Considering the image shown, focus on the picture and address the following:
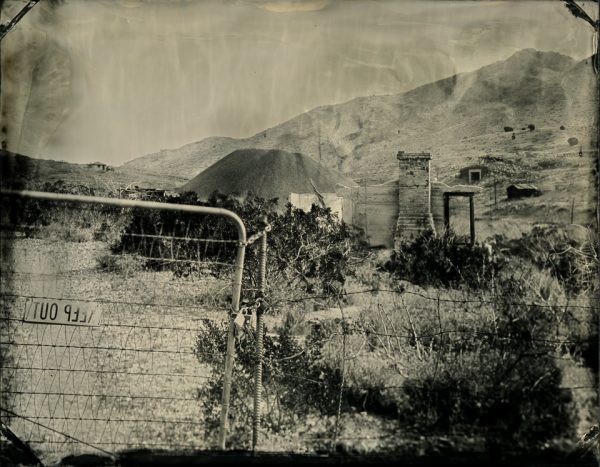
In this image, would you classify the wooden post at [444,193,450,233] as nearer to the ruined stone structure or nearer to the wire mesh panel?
the ruined stone structure

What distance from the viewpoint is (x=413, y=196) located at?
5578mm

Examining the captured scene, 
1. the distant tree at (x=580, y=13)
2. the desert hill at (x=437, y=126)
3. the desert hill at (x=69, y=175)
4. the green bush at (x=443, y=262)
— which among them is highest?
the distant tree at (x=580, y=13)

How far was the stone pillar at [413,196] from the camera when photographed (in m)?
5.54

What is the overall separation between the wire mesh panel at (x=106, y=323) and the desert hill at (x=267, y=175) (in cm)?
46

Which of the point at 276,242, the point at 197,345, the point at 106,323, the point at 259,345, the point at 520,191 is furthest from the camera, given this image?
the point at 276,242

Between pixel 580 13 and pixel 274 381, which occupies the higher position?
pixel 580 13

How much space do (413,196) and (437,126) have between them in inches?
26.9

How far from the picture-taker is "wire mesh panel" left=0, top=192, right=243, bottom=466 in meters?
4.64

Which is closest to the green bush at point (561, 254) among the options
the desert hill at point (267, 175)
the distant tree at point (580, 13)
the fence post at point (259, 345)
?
the distant tree at point (580, 13)

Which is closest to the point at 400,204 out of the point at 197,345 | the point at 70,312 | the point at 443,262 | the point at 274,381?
the point at 443,262

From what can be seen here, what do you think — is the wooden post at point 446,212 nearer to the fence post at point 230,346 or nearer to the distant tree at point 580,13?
the distant tree at point 580,13

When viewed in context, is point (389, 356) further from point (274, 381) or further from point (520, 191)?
point (520, 191)

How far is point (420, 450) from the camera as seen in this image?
4.65 m

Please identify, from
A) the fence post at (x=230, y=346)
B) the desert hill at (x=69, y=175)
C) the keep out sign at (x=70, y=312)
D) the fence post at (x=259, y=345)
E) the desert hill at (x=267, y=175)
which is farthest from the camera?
the desert hill at (x=267, y=175)
